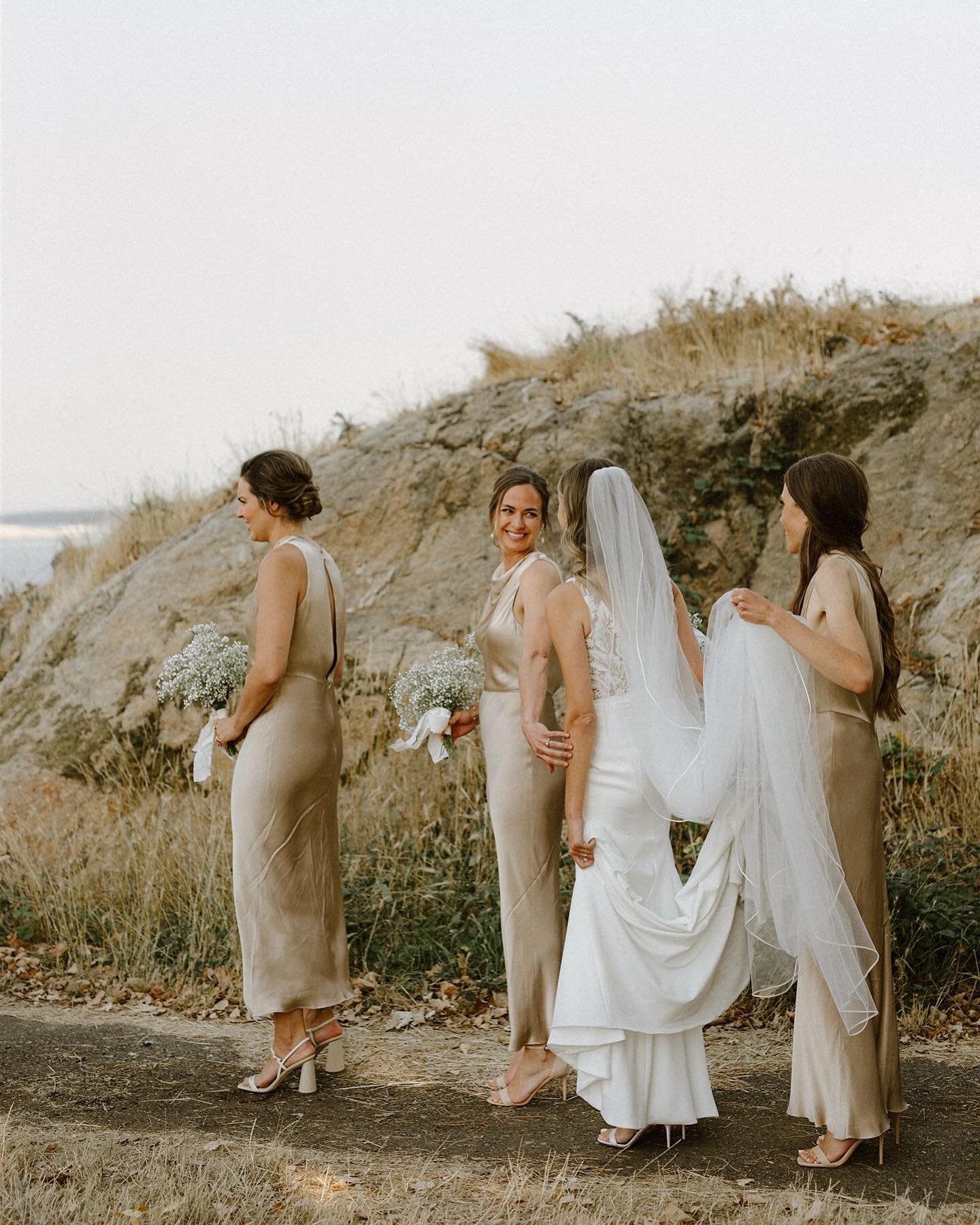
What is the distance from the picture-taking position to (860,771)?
14.1 feet

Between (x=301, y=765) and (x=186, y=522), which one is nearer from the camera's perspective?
(x=301, y=765)

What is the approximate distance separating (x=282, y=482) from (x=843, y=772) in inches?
102

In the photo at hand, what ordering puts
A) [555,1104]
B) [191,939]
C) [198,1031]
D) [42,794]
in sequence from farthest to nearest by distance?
[42,794], [191,939], [198,1031], [555,1104]

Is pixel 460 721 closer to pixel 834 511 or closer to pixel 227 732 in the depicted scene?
pixel 227 732

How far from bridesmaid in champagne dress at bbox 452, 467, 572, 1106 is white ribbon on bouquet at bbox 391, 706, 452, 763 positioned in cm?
30

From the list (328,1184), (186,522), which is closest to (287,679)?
(328,1184)

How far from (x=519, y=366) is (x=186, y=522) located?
3.95m

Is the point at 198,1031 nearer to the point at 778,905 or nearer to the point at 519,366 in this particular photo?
the point at 778,905

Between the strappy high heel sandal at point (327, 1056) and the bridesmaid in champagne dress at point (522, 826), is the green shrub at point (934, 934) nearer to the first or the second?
the bridesmaid in champagne dress at point (522, 826)

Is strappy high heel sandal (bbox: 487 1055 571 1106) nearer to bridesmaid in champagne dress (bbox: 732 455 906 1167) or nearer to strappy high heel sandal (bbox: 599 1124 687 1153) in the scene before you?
strappy high heel sandal (bbox: 599 1124 687 1153)

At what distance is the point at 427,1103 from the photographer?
525cm

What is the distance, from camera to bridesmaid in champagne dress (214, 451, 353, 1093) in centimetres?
522

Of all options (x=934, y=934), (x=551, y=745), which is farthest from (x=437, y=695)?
(x=934, y=934)

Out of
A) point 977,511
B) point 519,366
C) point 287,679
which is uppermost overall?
point 519,366
